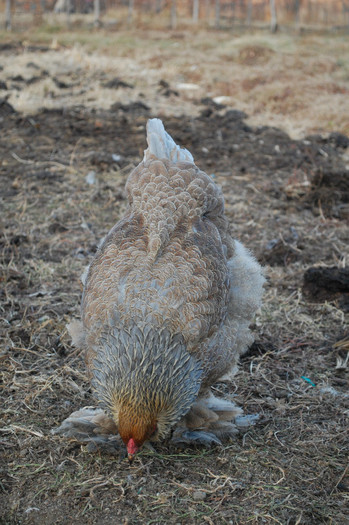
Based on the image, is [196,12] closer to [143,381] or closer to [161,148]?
[161,148]

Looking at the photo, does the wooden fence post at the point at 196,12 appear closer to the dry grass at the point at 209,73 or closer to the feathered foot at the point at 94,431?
the dry grass at the point at 209,73

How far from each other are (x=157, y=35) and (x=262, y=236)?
16.0m

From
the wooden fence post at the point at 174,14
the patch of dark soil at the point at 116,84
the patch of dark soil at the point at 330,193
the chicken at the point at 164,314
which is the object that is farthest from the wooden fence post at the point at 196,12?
the chicken at the point at 164,314

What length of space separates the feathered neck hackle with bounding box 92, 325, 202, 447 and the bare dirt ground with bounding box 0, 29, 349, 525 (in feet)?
1.25

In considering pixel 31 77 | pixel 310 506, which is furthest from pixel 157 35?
pixel 310 506

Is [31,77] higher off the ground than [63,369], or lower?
higher

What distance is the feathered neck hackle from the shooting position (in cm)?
280

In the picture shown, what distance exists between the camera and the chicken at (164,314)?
287 cm

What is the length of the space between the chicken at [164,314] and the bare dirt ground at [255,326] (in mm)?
275

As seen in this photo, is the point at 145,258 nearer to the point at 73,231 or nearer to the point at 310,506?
the point at 310,506

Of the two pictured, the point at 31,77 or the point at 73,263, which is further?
the point at 31,77

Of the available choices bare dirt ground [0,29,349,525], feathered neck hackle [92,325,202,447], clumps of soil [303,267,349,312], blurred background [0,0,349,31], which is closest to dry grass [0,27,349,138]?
bare dirt ground [0,29,349,525]

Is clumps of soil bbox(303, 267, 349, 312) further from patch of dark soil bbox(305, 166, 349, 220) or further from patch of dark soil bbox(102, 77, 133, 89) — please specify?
patch of dark soil bbox(102, 77, 133, 89)

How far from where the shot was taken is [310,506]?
2.84m
